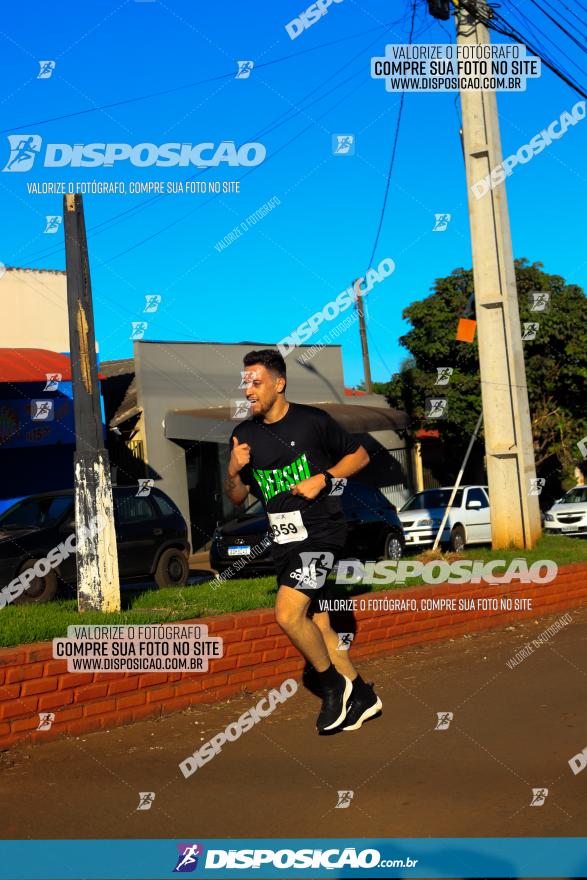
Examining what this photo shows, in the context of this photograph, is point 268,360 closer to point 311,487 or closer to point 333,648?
point 311,487

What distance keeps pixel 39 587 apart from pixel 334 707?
8746 millimetres

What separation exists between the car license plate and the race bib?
36.3 feet

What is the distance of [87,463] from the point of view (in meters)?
7.65

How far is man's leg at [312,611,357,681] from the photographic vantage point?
5516 mm

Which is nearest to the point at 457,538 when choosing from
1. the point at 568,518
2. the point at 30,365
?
the point at 568,518

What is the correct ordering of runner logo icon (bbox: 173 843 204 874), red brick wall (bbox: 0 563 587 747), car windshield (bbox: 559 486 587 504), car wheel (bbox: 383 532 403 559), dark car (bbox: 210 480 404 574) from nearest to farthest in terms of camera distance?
runner logo icon (bbox: 173 843 204 874), red brick wall (bbox: 0 563 587 747), dark car (bbox: 210 480 404 574), car wheel (bbox: 383 532 403 559), car windshield (bbox: 559 486 587 504)

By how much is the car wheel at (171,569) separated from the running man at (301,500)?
10.7 metres

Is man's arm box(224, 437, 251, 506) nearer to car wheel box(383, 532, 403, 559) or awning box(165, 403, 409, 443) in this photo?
car wheel box(383, 532, 403, 559)

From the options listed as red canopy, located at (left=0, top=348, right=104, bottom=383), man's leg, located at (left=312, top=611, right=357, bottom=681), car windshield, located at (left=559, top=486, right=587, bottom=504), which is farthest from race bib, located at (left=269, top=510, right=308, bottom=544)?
car windshield, located at (left=559, top=486, right=587, bottom=504)

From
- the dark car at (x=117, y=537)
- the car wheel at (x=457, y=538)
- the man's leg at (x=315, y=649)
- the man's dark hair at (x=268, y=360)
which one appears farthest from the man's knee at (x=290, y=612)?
the car wheel at (x=457, y=538)

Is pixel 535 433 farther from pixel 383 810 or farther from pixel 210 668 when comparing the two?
pixel 383 810

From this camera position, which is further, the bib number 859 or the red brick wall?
the red brick wall

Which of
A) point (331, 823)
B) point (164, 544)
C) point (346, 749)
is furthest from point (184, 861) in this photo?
point (164, 544)

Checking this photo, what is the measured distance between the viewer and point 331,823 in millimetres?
4195
